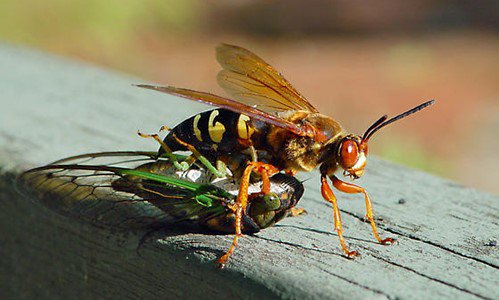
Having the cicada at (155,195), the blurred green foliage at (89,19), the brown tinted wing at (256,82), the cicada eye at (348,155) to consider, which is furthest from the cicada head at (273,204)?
the blurred green foliage at (89,19)

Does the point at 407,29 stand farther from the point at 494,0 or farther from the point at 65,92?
the point at 65,92

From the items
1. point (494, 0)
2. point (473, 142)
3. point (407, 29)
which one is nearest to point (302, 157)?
point (473, 142)

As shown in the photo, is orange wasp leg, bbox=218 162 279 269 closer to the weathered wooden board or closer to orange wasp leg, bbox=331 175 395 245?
the weathered wooden board

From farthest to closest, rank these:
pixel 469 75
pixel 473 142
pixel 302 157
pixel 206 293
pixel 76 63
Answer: pixel 469 75
pixel 473 142
pixel 76 63
pixel 302 157
pixel 206 293

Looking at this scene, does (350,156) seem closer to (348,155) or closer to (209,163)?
(348,155)

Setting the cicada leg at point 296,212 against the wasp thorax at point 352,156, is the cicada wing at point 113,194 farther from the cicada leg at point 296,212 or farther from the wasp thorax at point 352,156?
the wasp thorax at point 352,156
